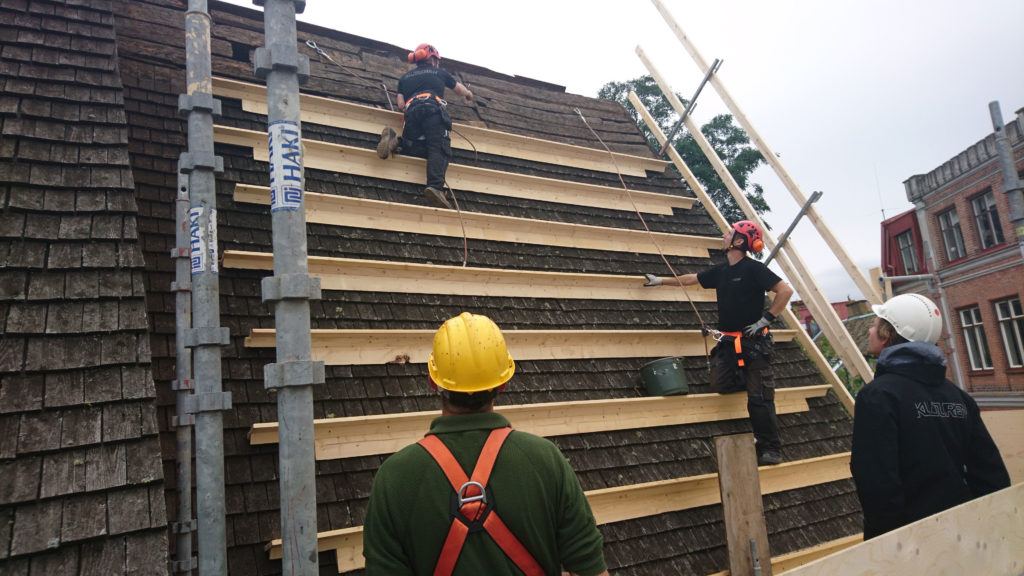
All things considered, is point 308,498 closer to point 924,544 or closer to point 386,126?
point 924,544

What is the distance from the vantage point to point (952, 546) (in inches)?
95.7

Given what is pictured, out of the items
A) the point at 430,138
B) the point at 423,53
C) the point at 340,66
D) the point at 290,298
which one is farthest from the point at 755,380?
the point at 340,66

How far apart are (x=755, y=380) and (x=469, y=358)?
3.76 m

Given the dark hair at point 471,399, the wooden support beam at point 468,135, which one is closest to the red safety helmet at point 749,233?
A: the wooden support beam at point 468,135

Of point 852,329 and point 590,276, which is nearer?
point 590,276

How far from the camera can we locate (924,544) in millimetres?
2305

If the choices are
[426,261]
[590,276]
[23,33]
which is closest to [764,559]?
[590,276]

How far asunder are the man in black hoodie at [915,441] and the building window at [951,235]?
2317cm

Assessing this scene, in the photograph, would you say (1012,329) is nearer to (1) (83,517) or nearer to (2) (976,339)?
(2) (976,339)

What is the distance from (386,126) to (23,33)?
260 cm

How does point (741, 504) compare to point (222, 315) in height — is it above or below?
below

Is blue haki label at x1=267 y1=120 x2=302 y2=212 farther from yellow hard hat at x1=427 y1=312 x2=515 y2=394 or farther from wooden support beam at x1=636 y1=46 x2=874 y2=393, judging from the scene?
wooden support beam at x1=636 y1=46 x2=874 y2=393

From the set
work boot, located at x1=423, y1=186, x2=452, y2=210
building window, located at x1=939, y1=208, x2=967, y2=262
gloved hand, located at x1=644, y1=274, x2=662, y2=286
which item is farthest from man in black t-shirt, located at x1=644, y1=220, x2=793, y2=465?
building window, located at x1=939, y1=208, x2=967, y2=262

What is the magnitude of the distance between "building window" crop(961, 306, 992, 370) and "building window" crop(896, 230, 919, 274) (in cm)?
320
